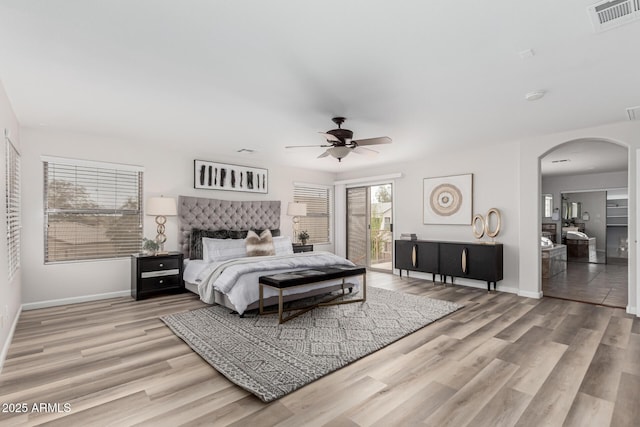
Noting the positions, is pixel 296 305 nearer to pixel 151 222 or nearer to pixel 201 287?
pixel 201 287

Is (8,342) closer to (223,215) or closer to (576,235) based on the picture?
(223,215)

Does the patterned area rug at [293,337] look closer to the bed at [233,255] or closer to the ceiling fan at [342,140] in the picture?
the bed at [233,255]

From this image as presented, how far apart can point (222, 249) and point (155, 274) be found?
1.02 m

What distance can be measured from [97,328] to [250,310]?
1667mm

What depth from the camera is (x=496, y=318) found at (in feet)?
13.0

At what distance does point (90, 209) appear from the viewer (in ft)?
15.8

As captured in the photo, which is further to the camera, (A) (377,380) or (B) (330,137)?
(B) (330,137)

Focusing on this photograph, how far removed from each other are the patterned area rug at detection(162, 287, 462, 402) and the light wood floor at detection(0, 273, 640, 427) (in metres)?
0.10

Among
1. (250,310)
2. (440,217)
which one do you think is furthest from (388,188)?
(250,310)

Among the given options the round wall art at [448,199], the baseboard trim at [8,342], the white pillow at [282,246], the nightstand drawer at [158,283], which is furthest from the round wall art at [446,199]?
the baseboard trim at [8,342]

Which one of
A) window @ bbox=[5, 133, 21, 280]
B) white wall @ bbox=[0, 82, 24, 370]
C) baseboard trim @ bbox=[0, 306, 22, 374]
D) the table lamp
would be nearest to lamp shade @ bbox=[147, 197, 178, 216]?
the table lamp

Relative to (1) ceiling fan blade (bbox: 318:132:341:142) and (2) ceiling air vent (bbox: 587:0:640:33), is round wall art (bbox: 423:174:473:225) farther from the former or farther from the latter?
(2) ceiling air vent (bbox: 587:0:640:33)

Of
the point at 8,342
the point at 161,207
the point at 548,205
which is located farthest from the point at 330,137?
the point at 548,205

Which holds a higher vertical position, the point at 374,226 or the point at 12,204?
the point at 12,204
